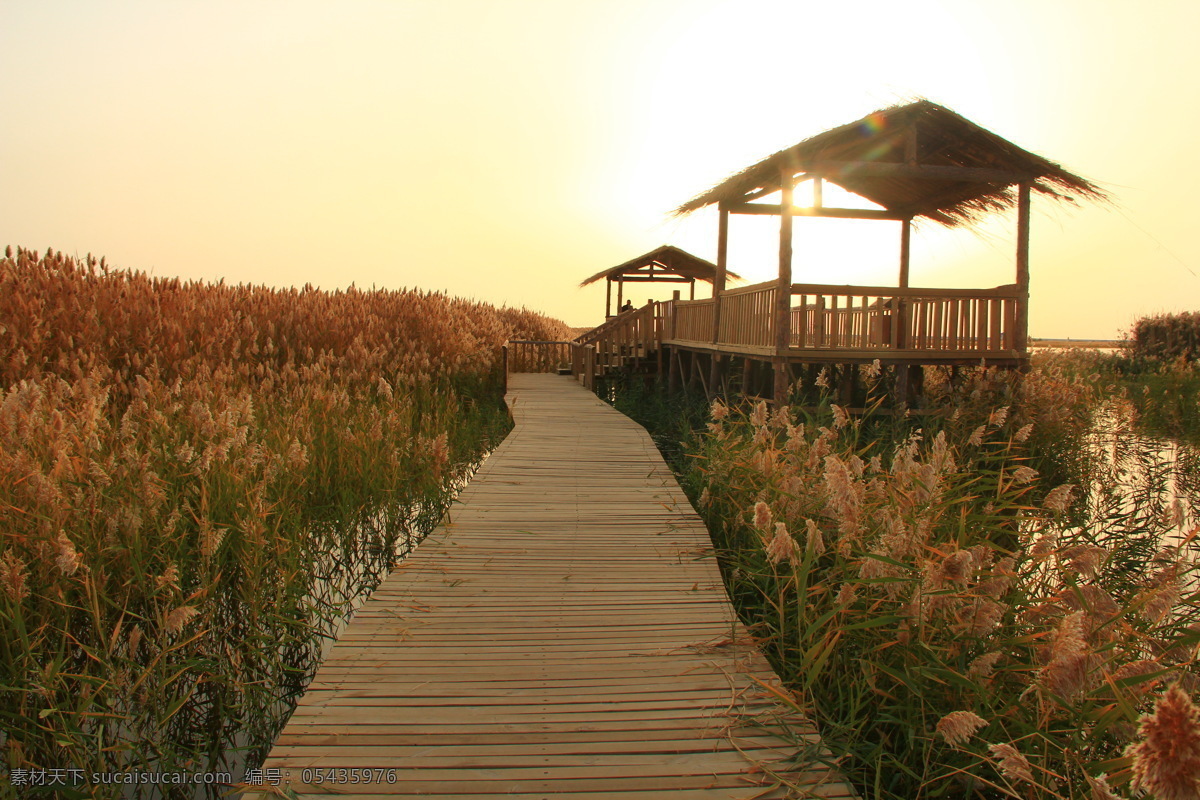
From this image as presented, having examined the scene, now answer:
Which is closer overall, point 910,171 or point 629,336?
point 910,171

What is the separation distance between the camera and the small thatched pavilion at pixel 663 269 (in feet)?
75.9

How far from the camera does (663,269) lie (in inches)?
949

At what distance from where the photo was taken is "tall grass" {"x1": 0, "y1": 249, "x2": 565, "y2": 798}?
10.5 feet

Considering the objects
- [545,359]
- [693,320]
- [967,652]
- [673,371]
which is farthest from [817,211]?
[545,359]

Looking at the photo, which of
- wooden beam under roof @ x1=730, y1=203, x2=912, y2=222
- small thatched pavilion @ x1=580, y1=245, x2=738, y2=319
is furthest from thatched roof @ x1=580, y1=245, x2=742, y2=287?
wooden beam under roof @ x1=730, y1=203, x2=912, y2=222

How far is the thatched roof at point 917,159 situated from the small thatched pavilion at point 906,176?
2 centimetres

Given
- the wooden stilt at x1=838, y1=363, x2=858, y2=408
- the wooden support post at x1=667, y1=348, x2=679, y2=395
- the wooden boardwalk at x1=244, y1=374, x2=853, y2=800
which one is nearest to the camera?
the wooden boardwalk at x1=244, y1=374, x2=853, y2=800

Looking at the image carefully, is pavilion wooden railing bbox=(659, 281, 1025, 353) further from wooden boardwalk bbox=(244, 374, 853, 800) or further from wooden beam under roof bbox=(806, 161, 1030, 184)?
wooden boardwalk bbox=(244, 374, 853, 800)

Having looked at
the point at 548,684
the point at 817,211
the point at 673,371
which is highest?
the point at 817,211

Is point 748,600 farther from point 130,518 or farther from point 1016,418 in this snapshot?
point 1016,418

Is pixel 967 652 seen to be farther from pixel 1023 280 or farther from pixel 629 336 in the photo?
pixel 629 336

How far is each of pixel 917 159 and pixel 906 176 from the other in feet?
2.35

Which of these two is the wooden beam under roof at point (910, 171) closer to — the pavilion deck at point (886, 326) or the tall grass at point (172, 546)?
the pavilion deck at point (886, 326)

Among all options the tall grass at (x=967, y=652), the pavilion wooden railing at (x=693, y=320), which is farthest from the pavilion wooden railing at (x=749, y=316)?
the tall grass at (x=967, y=652)
